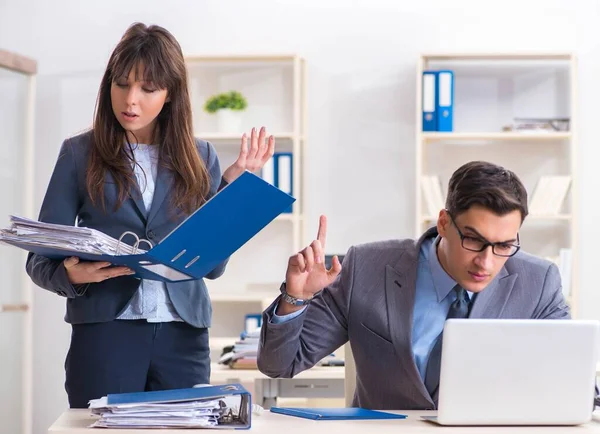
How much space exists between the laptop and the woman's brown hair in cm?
79

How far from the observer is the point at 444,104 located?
454 cm

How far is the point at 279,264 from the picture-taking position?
4.94m

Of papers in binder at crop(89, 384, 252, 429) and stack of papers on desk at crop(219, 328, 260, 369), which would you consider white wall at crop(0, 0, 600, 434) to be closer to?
stack of papers on desk at crop(219, 328, 260, 369)

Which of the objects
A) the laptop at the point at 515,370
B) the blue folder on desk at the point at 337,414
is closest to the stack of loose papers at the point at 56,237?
the blue folder on desk at the point at 337,414

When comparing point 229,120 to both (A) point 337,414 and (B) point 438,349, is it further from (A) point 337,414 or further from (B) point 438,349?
(A) point 337,414

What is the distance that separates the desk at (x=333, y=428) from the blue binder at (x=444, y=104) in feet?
9.30

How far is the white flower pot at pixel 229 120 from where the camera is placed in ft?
15.5

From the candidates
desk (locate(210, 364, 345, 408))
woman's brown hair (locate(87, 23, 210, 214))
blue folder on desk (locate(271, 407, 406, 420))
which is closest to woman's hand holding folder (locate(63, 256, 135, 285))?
woman's brown hair (locate(87, 23, 210, 214))

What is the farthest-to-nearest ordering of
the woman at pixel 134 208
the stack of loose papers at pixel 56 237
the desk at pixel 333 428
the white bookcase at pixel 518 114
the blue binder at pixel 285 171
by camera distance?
the white bookcase at pixel 518 114, the blue binder at pixel 285 171, the woman at pixel 134 208, the stack of loose papers at pixel 56 237, the desk at pixel 333 428

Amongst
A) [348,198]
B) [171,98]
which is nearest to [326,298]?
[171,98]

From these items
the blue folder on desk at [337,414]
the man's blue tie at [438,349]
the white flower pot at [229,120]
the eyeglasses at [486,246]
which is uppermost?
the white flower pot at [229,120]

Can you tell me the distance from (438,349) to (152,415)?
70 cm

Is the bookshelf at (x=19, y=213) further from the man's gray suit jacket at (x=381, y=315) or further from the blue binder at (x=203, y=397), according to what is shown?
the blue binder at (x=203, y=397)

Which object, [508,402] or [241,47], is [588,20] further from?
[508,402]
